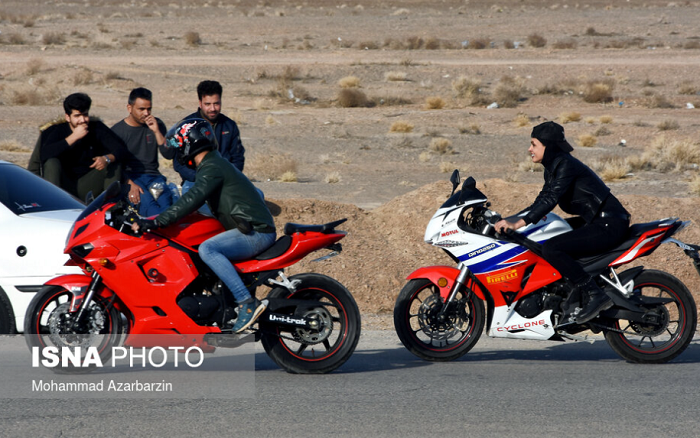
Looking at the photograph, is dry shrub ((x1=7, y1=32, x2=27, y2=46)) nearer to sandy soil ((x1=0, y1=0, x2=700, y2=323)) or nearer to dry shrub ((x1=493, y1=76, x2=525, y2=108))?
sandy soil ((x1=0, y1=0, x2=700, y2=323))

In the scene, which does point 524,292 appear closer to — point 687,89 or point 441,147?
point 441,147

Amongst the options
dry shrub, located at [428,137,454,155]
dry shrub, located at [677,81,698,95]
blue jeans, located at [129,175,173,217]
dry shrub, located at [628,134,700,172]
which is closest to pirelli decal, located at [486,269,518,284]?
blue jeans, located at [129,175,173,217]

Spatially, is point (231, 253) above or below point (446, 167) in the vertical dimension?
above

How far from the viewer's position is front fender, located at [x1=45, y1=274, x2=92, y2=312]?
655 centimetres

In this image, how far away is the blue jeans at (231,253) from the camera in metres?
6.59

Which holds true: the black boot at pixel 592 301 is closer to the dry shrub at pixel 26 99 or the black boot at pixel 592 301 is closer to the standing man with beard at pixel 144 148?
the standing man with beard at pixel 144 148

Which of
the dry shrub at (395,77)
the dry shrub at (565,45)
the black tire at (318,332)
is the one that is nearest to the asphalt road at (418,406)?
the black tire at (318,332)

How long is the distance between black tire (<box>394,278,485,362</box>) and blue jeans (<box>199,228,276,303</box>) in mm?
1467

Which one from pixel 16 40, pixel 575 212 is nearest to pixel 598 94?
pixel 575 212

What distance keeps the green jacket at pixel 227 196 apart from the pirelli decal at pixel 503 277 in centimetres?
191

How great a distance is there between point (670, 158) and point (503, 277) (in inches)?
672

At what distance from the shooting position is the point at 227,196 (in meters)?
6.79

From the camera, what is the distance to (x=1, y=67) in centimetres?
4222

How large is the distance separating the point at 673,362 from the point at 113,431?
4.69m
